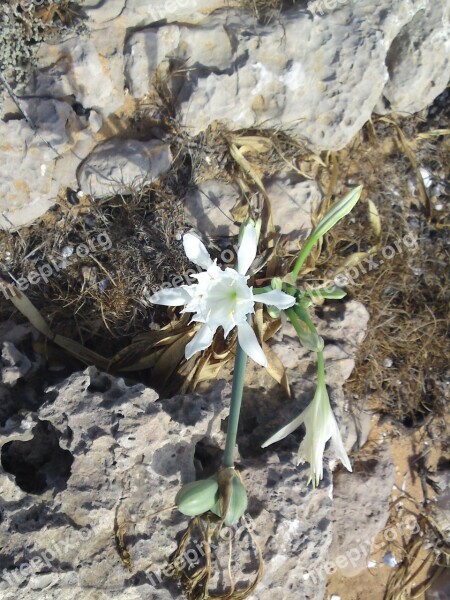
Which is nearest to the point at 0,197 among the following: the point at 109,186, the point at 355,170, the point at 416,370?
the point at 109,186

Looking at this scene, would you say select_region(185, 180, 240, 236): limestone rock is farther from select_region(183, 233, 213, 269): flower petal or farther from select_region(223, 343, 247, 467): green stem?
select_region(223, 343, 247, 467): green stem

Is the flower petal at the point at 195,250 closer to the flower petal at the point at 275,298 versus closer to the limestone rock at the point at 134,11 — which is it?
the flower petal at the point at 275,298

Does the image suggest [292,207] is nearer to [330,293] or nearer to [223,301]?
[330,293]

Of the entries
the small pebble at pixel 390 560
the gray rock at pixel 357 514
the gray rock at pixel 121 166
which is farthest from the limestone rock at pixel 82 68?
the small pebble at pixel 390 560

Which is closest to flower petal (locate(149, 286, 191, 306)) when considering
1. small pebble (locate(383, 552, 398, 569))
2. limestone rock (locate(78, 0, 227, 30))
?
limestone rock (locate(78, 0, 227, 30))

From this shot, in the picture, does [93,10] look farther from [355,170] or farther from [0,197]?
[355,170]

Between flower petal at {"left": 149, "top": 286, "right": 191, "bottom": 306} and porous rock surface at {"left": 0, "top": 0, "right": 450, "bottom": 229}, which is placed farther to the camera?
porous rock surface at {"left": 0, "top": 0, "right": 450, "bottom": 229}

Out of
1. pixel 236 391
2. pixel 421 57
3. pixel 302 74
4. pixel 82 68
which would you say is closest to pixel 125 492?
pixel 236 391
